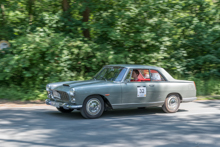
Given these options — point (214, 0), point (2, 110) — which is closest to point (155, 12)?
point (214, 0)

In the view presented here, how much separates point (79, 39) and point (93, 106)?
5.69 metres

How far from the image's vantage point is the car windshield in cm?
877

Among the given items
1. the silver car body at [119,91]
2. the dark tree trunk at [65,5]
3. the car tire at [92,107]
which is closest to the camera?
the silver car body at [119,91]

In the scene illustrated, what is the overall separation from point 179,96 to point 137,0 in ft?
19.4

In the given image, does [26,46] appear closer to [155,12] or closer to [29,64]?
[29,64]

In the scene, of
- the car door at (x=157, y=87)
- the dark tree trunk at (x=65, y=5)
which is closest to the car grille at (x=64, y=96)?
the car door at (x=157, y=87)

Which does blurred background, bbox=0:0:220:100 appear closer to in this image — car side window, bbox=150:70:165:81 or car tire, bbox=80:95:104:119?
car side window, bbox=150:70:165:81

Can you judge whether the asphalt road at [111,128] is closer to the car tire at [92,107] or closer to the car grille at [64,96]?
the car tire at [92,107]

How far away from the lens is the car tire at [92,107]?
26.5 ft

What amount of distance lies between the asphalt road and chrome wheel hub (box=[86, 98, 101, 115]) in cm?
27

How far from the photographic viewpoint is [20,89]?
1270 centimetres

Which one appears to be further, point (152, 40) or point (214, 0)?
point (214, 0)

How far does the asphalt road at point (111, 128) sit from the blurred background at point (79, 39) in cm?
310

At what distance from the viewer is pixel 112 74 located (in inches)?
354
